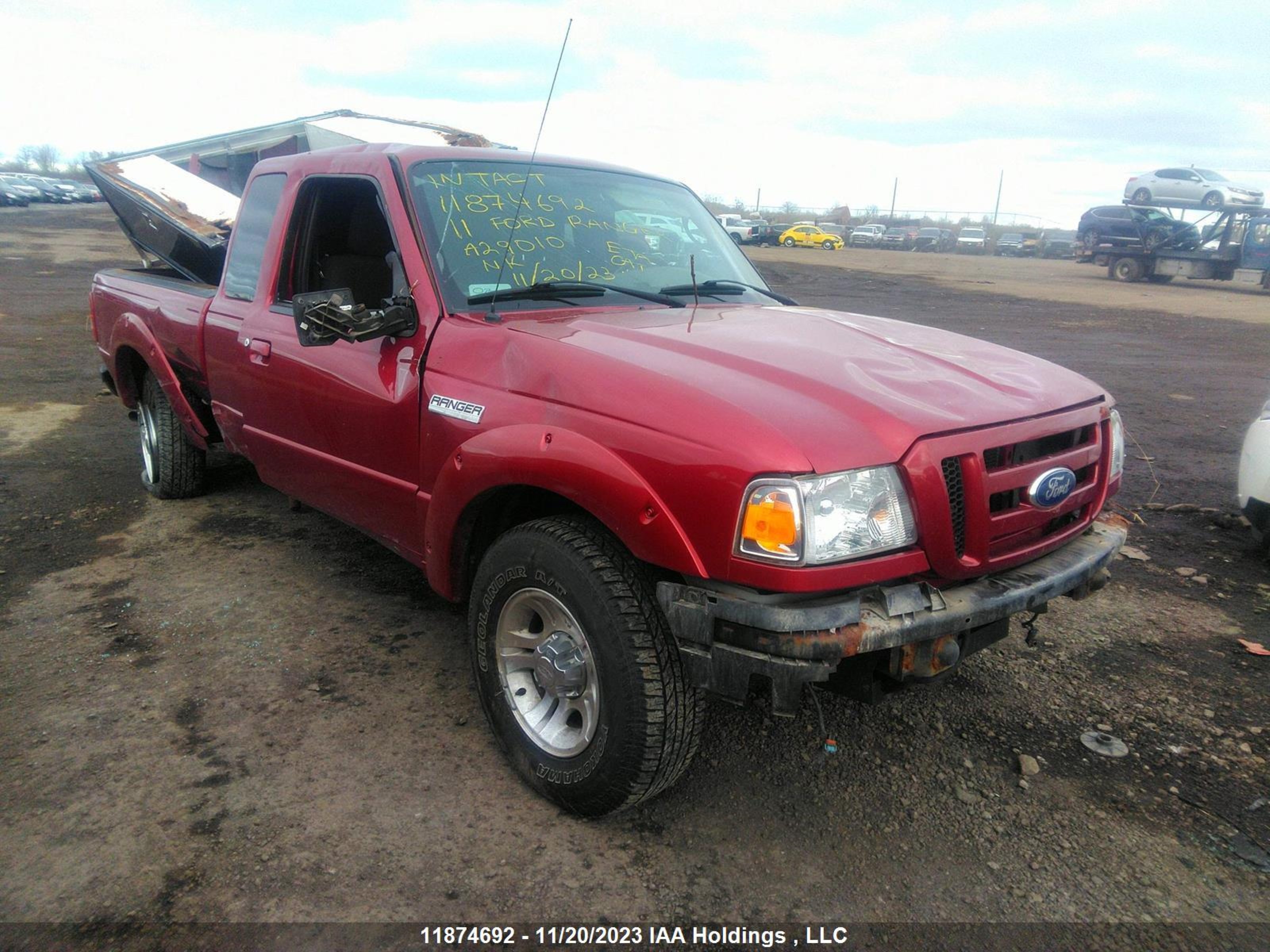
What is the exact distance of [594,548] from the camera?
7.94ft

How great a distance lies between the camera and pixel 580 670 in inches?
98.9

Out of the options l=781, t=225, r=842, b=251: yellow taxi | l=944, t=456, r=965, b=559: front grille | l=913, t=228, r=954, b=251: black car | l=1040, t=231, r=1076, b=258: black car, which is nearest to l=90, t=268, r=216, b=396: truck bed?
l=944, t=456, r=965, b=559: front grille

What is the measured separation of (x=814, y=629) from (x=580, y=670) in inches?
29.1

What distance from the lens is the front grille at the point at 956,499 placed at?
7.32ft

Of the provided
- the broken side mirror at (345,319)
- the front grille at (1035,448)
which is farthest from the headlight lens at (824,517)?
the broken side mirror at (345,319)

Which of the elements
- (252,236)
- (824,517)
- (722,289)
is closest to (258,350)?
(252,236)

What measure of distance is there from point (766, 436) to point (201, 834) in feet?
6.31

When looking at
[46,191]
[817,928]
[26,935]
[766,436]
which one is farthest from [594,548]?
[46,191]

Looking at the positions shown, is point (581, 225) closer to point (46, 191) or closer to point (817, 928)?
point (817, 928)

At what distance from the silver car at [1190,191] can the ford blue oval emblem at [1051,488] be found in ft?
96.0

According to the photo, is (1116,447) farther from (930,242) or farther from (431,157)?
(930,242)

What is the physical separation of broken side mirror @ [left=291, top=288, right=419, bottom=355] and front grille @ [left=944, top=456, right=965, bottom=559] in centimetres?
174

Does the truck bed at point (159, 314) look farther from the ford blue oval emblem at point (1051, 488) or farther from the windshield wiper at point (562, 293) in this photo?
the ford blue oval emblem at point (1051, 488)

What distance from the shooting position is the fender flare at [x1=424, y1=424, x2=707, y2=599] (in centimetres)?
221
